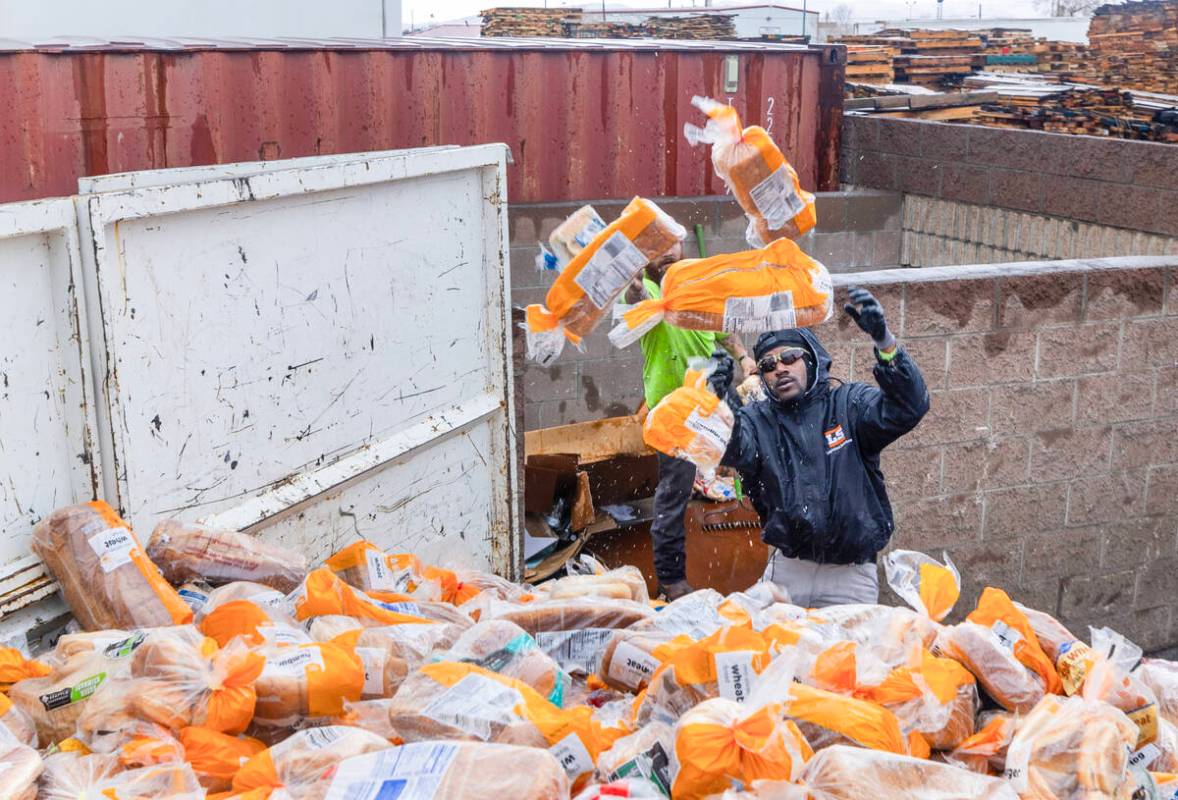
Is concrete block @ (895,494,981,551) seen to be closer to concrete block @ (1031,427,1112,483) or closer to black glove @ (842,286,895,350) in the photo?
concrete block @ (1031,427,1112,483)

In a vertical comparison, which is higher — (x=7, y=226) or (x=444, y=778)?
(x=7, y=226)

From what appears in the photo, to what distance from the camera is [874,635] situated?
11.4 ft

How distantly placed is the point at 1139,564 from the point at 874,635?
11.5 feet

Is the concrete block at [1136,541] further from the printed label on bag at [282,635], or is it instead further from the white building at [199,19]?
the white building at [199,19]

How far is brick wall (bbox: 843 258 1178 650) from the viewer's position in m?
5.58

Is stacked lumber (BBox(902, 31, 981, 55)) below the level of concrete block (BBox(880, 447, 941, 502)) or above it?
above

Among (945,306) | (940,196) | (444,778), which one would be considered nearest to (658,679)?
(444,778)

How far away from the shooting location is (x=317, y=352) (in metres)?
4.26

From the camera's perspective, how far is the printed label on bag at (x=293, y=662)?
9.87 ft

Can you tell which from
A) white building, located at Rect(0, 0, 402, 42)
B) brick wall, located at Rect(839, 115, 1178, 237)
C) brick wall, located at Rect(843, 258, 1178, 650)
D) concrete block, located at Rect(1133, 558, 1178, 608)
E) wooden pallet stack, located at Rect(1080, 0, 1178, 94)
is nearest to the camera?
brick wall, located at Rect(843, 258, 1178, 650)

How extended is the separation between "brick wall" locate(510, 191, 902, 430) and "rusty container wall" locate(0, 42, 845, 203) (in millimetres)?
452

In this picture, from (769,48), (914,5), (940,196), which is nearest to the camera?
(940,196)

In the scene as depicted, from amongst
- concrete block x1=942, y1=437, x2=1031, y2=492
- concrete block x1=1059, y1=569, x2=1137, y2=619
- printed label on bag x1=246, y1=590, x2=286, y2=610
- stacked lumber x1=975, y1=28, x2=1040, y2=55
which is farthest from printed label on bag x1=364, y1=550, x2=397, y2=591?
stacked lumber x1=975, y1=28, x2=1040, y2=55

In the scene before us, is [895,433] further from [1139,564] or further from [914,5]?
[914,5]
